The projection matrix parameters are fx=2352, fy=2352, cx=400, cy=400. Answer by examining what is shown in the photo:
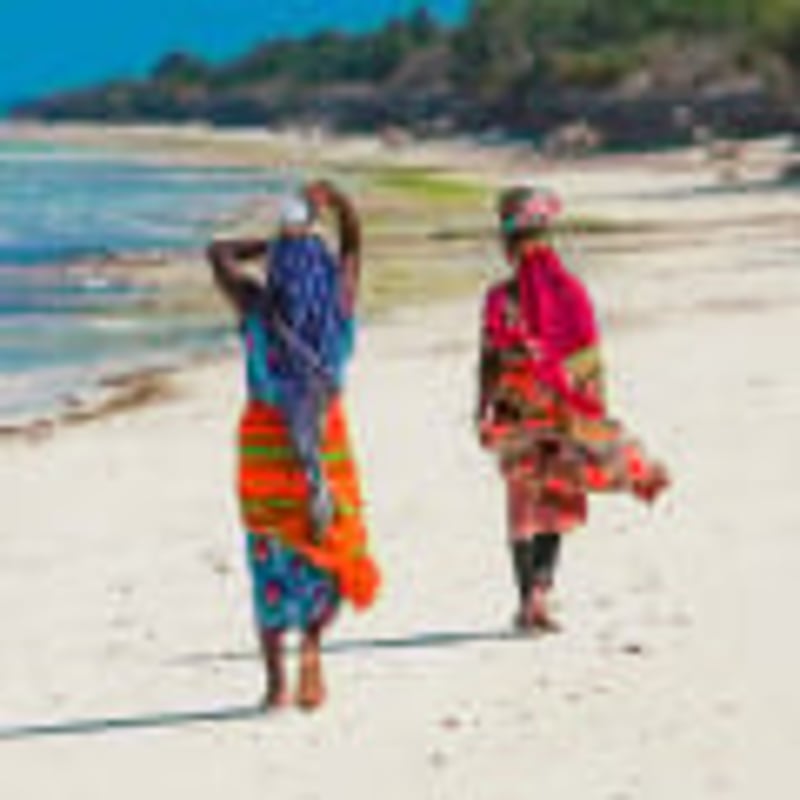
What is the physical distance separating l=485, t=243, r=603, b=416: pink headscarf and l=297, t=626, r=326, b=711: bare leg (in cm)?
128

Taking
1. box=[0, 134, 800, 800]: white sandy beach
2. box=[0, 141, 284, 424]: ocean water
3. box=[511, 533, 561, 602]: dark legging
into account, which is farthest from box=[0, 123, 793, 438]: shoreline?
box=[511, 533, 561, 602]: dark legging

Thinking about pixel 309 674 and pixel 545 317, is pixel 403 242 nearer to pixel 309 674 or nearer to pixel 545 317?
pixel 545 317

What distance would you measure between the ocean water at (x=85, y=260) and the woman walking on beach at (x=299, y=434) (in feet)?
31.8

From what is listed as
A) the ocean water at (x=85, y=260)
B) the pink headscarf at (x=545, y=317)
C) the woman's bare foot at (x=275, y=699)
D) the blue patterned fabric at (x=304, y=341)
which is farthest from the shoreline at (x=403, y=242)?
the blue patterned fabric at (x=304, y=341)

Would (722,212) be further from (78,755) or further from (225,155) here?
(225,155)

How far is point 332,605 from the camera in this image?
728cm

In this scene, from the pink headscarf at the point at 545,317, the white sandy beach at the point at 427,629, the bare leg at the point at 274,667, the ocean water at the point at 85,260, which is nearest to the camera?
the white sandy beach at the point at 427,629

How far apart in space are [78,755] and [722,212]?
115 ft

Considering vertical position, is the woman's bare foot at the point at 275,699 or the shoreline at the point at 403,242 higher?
the woman's bare foot at the point at 275,699

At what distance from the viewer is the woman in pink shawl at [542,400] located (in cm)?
785

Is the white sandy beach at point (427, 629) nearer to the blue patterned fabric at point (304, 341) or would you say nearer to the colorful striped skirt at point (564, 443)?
the colorful striped skirt at point (564, 443)

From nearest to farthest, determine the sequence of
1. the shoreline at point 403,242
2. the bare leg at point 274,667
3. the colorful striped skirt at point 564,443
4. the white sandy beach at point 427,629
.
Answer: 1. the white sandy beach at point 427,629
2. the bare leg at point 274,667
3. the colorful striped skirt at point 564,443
4. the shoreline at point 403,242

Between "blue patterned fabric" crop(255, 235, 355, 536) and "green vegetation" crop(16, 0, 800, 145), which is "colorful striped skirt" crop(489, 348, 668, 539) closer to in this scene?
"blue patterned fabric" crop(255, 235, 355, 536)

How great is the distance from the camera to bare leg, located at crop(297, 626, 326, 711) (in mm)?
7277
